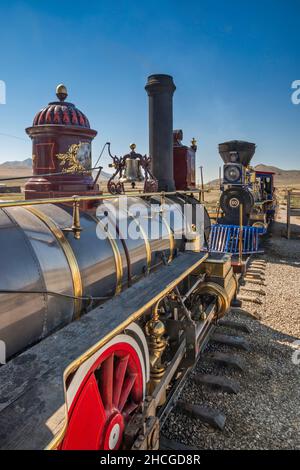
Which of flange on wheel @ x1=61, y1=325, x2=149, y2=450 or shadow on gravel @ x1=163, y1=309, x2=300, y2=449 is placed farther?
shadow on gravel @ x1=163, y1=309, x2=300, y2=449

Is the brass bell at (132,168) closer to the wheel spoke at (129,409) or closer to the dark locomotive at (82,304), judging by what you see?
the dark locomotive at (82,304)

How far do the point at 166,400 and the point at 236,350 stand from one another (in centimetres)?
230

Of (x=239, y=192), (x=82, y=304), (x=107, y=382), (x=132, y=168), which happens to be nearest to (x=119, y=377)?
(x=107, y=382)

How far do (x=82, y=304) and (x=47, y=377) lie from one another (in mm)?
1112

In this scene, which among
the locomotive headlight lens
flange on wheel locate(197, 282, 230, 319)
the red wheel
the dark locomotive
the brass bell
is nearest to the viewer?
the dark locomotive

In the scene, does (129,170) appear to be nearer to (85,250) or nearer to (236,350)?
(85,250)

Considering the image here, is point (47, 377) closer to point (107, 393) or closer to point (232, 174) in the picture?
point (107, 393)

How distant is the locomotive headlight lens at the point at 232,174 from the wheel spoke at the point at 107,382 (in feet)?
45.2

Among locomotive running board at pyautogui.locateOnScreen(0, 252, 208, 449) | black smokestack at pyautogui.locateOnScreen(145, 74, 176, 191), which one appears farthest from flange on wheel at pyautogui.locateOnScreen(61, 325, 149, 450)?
black smokestack at pyautogui.locateOnScreen(145, 74, 176, 191)

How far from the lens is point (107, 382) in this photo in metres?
3.13

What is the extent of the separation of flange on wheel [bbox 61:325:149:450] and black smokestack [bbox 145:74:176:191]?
4067mm

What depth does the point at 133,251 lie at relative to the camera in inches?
159

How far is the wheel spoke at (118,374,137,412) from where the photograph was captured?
11.3ft

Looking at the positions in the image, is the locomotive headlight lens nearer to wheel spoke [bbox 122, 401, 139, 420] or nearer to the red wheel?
the red wheel
